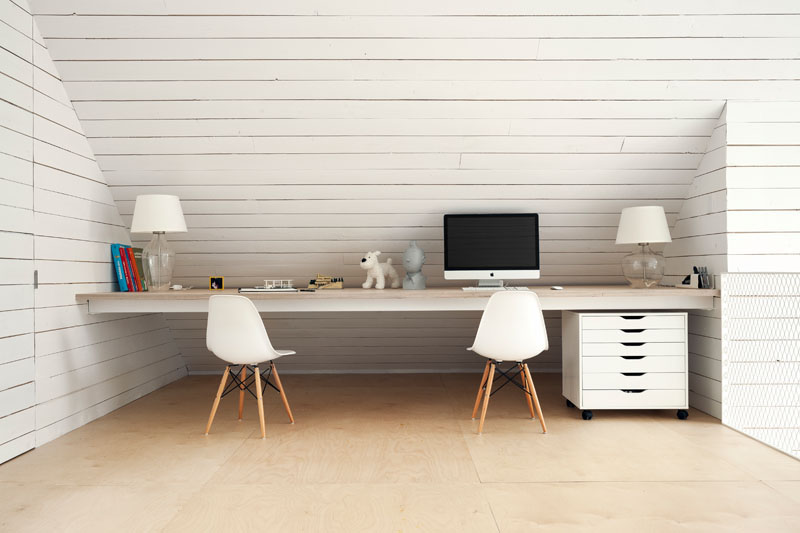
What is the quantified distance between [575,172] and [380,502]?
2.29 meters

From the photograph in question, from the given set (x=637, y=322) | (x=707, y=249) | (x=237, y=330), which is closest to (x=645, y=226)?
(x=707, y=249)

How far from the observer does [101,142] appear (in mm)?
3283

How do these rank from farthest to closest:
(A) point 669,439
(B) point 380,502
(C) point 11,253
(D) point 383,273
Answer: (D) point 383,273, (A) point 669,439, (C) point 11,253, (B) point 380,502

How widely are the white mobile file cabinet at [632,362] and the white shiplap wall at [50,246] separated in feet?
9.22

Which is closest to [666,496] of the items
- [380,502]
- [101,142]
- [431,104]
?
[380,502]

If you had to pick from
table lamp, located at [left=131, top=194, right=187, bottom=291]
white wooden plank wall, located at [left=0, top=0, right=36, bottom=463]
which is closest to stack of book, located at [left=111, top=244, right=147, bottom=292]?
table lamp, located at [left=131, top=194, right=187, bottom=291]

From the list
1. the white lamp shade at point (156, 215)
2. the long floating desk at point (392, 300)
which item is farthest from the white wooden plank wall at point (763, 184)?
the white lamp shade at point (156, 215)

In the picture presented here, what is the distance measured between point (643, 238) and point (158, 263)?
292 cm

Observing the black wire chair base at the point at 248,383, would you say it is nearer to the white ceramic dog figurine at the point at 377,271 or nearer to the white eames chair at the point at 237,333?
the white eames chair at the point at 237,333

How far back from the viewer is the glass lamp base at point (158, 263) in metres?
3.44

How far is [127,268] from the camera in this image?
3521 mm

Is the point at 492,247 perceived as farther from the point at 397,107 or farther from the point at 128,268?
the point at 128,268

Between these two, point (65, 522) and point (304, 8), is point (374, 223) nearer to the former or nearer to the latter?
point (304, 8)

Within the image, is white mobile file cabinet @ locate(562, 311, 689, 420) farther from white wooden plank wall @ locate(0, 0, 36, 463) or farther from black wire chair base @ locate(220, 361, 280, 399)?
white wooden plank wall @ locate(0, 0, 36, 463)
